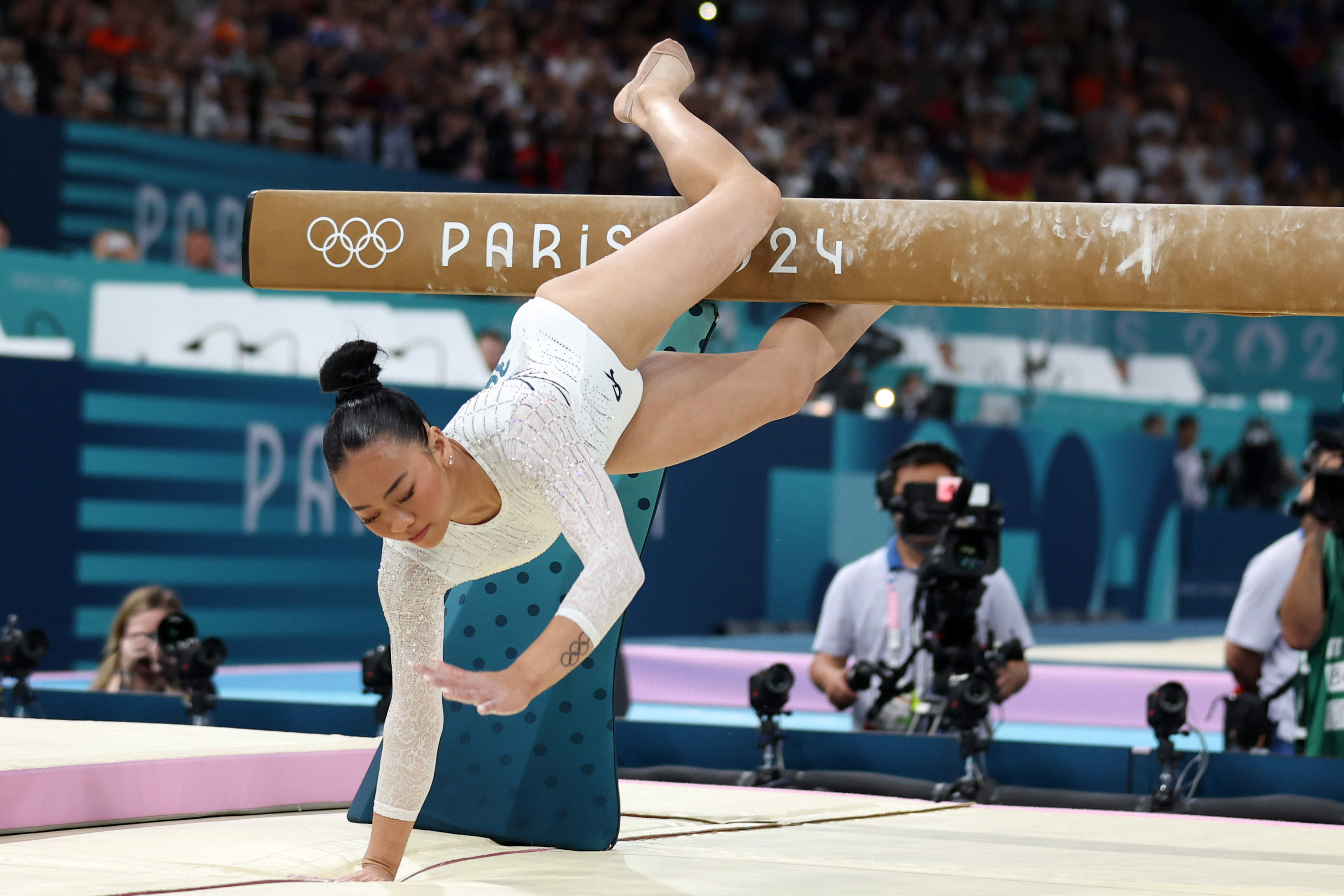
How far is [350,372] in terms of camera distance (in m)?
2.57

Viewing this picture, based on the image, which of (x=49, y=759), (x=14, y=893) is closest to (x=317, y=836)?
(x=49, y=759)

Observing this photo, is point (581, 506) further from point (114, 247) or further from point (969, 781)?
point (114, 247)

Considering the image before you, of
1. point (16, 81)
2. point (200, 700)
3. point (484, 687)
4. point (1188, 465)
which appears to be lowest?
point (200, 700)

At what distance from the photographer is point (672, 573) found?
888 cm

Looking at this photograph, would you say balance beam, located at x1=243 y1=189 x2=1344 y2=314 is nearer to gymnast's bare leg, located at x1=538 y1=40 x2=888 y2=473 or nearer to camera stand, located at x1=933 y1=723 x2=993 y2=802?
→ gymnast's bare leg, located at x1=538 y1=40 x2=888 y2=473

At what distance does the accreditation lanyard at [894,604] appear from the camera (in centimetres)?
477

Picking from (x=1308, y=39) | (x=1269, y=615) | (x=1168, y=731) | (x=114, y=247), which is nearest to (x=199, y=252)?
(x=114, y=247)

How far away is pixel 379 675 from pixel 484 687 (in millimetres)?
2049

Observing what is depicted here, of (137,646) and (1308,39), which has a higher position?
(1308,39)

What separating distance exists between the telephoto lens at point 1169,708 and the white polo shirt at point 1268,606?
2.26ft

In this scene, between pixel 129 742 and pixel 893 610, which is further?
pixel 893 610

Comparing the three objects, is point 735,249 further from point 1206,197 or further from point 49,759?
point 1206,197

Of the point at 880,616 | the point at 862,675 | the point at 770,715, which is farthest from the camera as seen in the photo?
the point at 880,616

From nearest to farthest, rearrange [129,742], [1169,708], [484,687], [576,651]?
[484,687], [576,651], [129,742], [1169,708]
